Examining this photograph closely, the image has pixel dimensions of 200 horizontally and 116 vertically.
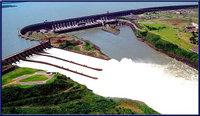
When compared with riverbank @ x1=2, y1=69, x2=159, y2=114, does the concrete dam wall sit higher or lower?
higher

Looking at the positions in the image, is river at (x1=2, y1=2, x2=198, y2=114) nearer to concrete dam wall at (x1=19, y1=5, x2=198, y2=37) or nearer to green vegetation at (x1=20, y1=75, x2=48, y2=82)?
green vegetation at (x1=20, y1=75, x2=48, y2=82)

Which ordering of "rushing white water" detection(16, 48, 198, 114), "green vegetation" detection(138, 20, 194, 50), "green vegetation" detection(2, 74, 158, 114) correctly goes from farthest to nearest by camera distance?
1. "green vegetation" detection(138, 20, 194, 50)
2. "rushing white water" detection(16, 48, 198, 114)
3. "green vegetation" detection(2, 74, 158, 114)

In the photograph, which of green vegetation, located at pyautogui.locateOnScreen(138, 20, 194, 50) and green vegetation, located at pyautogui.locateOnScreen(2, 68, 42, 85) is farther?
green vegetation, located at pyautogui.locateOnScreen(138, 20, 194, 50)

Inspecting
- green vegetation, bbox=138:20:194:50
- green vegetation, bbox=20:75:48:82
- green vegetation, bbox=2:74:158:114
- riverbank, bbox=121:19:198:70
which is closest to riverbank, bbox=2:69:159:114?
green vegetation, bbox=2:74:158:114

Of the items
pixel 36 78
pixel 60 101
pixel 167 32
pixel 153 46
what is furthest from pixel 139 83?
pixel 167 32

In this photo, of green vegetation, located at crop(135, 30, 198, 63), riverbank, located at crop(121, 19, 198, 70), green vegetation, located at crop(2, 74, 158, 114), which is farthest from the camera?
green vegetation, located at crop(135, 30, 198, 63)

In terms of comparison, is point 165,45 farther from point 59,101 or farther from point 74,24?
point 74,24

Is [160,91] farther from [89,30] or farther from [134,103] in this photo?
[89,30]

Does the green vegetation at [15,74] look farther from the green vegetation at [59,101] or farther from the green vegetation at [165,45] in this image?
the green vegetation at [165,45]

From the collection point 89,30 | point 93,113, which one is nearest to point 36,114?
point 93,113
